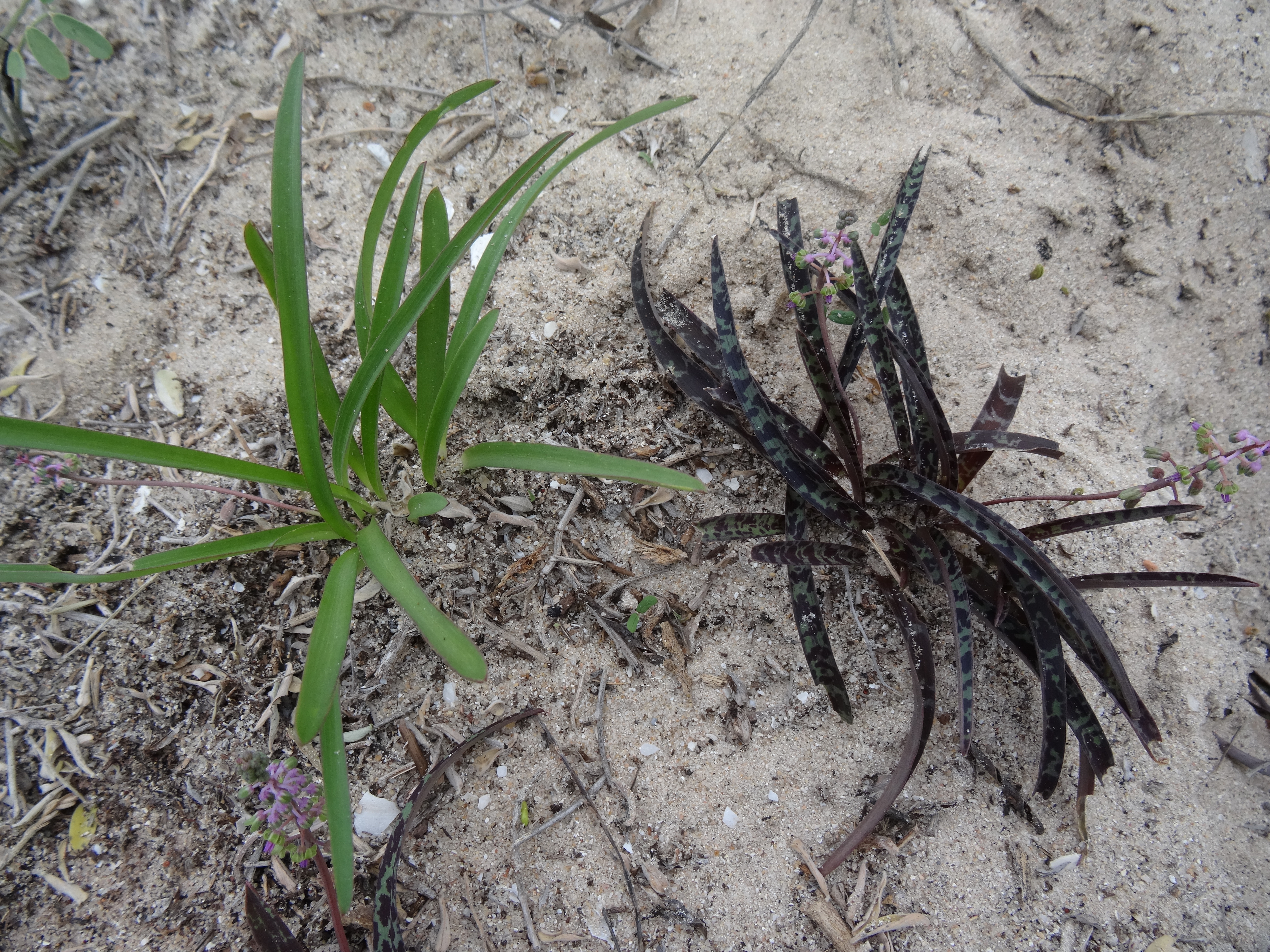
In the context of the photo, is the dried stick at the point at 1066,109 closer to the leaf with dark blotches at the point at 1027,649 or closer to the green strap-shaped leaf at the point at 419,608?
the leaf with dark blotches at the point at 1027,649

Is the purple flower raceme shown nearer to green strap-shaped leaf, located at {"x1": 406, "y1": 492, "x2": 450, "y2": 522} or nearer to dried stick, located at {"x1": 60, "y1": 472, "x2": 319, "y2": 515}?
green strap-shaped leaf, located at {"x1": 406, "y1": 492, "x2": 450, "y2": 522}

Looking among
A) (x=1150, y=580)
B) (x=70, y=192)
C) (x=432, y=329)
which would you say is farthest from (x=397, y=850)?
(x=70, y=192)

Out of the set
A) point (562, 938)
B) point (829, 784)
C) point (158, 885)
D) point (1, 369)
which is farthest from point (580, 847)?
point (1, 369)

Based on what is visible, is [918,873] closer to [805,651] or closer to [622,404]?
[805,651]

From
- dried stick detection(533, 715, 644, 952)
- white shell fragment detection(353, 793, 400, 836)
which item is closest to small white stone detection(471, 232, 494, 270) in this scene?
dried stick detection(533, 715, 644, 952)

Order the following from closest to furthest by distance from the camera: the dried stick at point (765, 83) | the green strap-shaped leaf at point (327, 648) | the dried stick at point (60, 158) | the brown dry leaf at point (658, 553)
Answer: the green strap-shaped leaf at point (327, 648)
the brown dry leaf at point (658, 553)
the dried stick at point (60, 158)
the dried stick at point (765, 83)

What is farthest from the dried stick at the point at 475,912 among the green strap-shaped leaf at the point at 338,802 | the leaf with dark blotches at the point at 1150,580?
the leaf with dark blotches at the point at 1150,580
